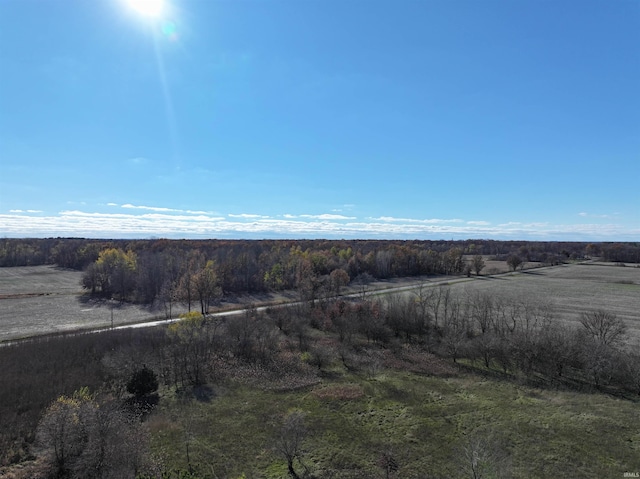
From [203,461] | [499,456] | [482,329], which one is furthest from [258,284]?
[499,456]

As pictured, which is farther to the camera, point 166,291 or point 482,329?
point 166,291

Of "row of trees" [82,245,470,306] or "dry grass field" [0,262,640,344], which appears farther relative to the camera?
Result: "row of trees" [82,245,470,306]

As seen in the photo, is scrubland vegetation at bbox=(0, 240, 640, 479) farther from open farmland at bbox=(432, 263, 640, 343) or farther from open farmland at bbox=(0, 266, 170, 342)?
open farmland at bbox=(0, 266, 170, 342)

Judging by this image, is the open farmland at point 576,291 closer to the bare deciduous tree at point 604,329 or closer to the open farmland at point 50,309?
A: the bare deciduous tree at point 604,329

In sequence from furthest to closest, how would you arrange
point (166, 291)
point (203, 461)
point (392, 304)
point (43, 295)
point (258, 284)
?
point (258, 284) → point (43, 295) → point (166, 291) → point (392, 304) → point (203, 461)

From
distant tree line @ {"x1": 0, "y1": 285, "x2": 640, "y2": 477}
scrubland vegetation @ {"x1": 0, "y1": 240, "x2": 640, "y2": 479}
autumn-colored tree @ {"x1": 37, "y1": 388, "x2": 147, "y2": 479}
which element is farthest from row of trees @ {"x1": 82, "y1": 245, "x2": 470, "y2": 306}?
autumn-colored tree @ {"x1": 37, "y1": 388, "x2": 147, "y2": 479}

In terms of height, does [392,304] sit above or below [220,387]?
above

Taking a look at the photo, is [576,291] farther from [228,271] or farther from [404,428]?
[228,271]

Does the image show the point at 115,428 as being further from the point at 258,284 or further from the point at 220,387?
the point at 258,284
